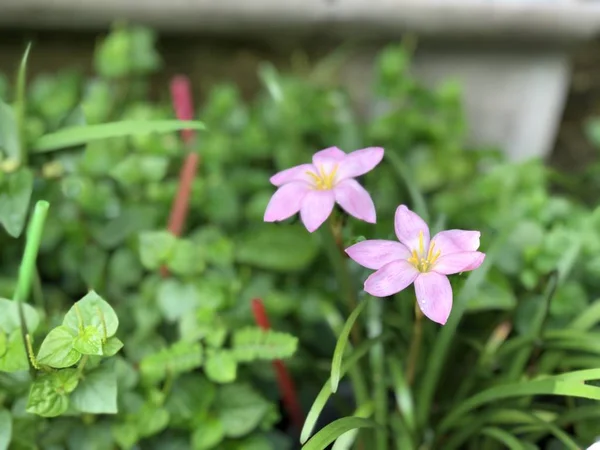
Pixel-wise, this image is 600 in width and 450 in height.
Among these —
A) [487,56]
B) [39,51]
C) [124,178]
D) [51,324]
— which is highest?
[487,56]

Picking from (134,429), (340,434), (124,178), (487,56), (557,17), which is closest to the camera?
(340,434)

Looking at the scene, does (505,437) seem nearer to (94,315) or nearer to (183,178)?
(94,315)

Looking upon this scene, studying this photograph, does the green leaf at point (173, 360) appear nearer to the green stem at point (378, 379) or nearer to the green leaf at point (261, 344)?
the green leaf at point (261, 344)

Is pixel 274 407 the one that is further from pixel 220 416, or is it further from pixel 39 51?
pixel 39 51

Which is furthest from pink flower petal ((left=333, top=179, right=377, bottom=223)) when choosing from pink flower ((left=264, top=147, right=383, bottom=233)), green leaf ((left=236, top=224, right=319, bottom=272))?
green leaf ((left=236, top=224, right=319, bottom=272))

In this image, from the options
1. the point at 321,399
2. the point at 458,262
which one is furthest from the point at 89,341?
the point at 458,262

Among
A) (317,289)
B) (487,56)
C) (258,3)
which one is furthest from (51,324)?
(487,56)

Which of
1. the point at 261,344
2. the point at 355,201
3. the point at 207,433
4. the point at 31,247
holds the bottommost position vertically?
the point at 207,433

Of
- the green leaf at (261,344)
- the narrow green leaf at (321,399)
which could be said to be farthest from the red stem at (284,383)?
the narrow green leaf at (321,399)
